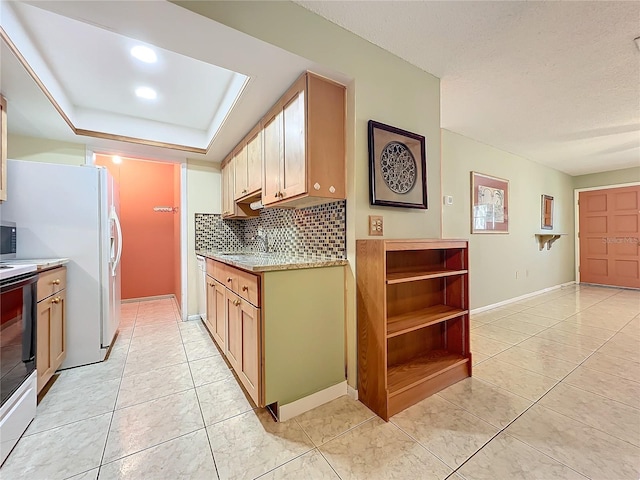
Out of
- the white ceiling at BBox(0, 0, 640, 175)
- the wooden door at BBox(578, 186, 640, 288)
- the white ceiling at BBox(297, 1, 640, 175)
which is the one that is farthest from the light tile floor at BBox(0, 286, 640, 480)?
the wooden door at BBox(578, 186, 640, 288)

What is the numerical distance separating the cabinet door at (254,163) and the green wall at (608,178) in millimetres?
6842

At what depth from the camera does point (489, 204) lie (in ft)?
12.2

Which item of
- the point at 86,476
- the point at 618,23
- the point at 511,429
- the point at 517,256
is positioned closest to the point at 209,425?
the point at 86,476

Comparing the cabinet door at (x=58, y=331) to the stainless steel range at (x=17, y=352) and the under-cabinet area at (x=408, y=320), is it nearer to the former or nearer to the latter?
the stainless steel range at (x=17, y=352)

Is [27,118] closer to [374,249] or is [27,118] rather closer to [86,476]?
[86,476]

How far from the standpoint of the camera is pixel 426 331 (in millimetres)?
2100

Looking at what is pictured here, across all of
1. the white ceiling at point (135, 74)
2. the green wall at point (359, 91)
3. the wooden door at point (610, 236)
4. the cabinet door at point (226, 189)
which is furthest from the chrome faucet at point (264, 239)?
the wooden door at point (610, 236)

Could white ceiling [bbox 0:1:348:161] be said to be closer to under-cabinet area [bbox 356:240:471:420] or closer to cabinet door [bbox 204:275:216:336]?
under-cabinet area [bbox 356:240:471:420]

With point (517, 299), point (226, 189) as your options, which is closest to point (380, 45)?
point (226, 189)

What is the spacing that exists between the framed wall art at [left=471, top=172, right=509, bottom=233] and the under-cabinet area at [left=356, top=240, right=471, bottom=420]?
6.02ft

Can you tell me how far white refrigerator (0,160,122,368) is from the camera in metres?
2.02

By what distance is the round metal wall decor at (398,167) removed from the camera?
185 cm

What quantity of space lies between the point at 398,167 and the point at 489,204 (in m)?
2.56

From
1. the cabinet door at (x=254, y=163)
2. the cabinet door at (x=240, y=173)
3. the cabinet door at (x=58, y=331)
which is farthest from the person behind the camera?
the cabinet door at (x=240, y=173)
